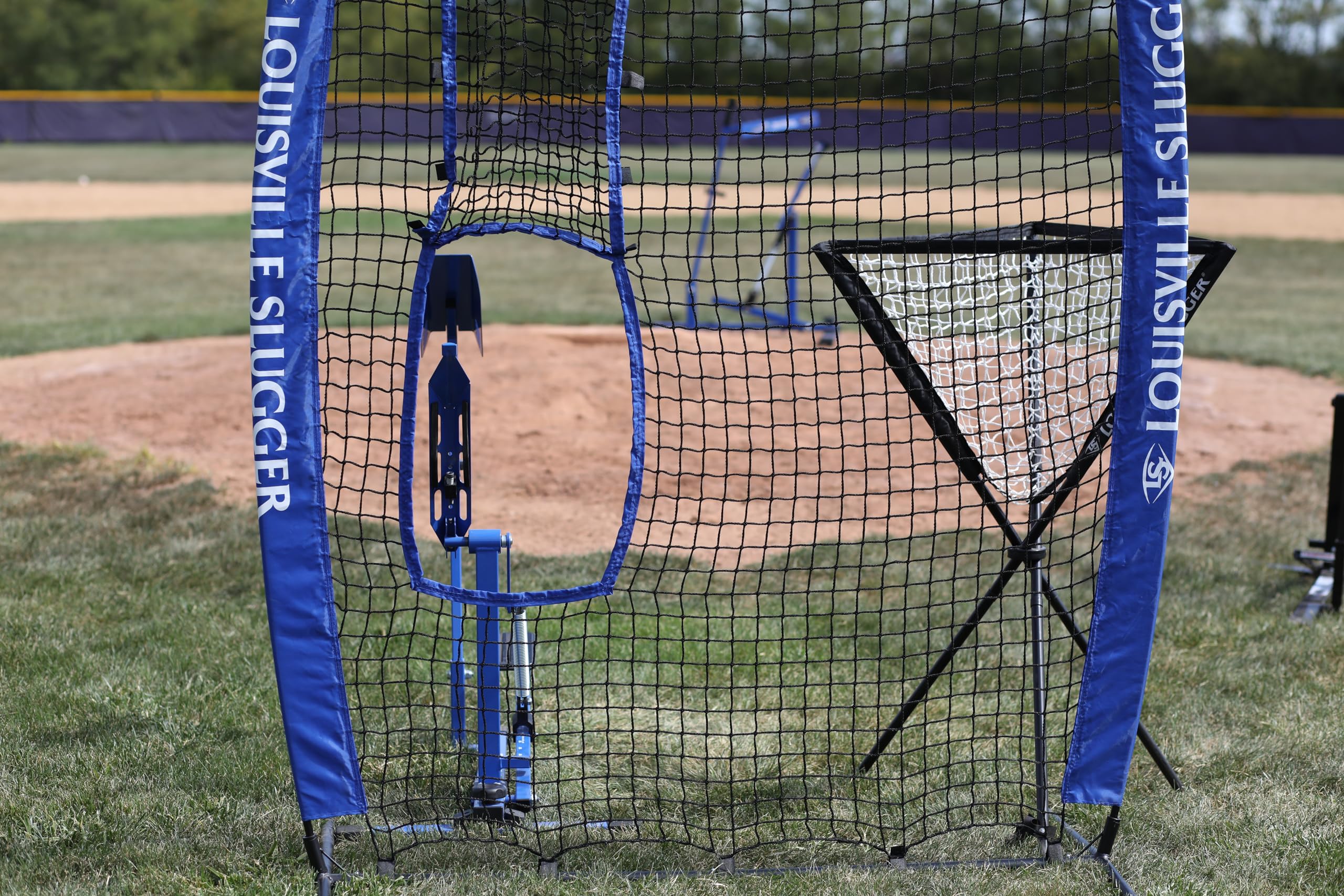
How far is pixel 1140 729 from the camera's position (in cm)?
397

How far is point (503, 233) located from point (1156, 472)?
6.35ft

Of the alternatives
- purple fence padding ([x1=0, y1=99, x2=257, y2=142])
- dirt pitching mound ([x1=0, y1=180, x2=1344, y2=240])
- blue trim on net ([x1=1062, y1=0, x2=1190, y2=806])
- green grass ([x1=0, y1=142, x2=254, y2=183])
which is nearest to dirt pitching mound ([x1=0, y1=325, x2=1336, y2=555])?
blue trim on net ([x1=1062, y1=0, x2=1190, y2=806])

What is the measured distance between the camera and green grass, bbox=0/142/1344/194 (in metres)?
28.7

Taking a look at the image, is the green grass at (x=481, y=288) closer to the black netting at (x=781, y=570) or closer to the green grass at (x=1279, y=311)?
the green grass at (x=1279, y=311)

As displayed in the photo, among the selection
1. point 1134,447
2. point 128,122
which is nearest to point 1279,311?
point 1134,447

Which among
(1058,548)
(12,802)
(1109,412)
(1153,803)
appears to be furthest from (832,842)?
(1058,548)

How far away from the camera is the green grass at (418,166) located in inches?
1130

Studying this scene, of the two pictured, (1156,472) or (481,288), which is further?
(481,288)

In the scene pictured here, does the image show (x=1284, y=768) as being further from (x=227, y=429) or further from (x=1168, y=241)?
(x=227, y=429)

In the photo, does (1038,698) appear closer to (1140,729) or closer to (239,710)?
(1140,729)

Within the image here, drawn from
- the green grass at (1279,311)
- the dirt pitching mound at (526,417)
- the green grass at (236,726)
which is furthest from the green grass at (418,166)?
the green grass at (236,726)

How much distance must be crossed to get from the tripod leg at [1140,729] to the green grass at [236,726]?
7 centimetres

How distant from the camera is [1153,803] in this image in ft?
13.4

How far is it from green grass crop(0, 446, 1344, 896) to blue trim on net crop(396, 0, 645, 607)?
33.6 inches
